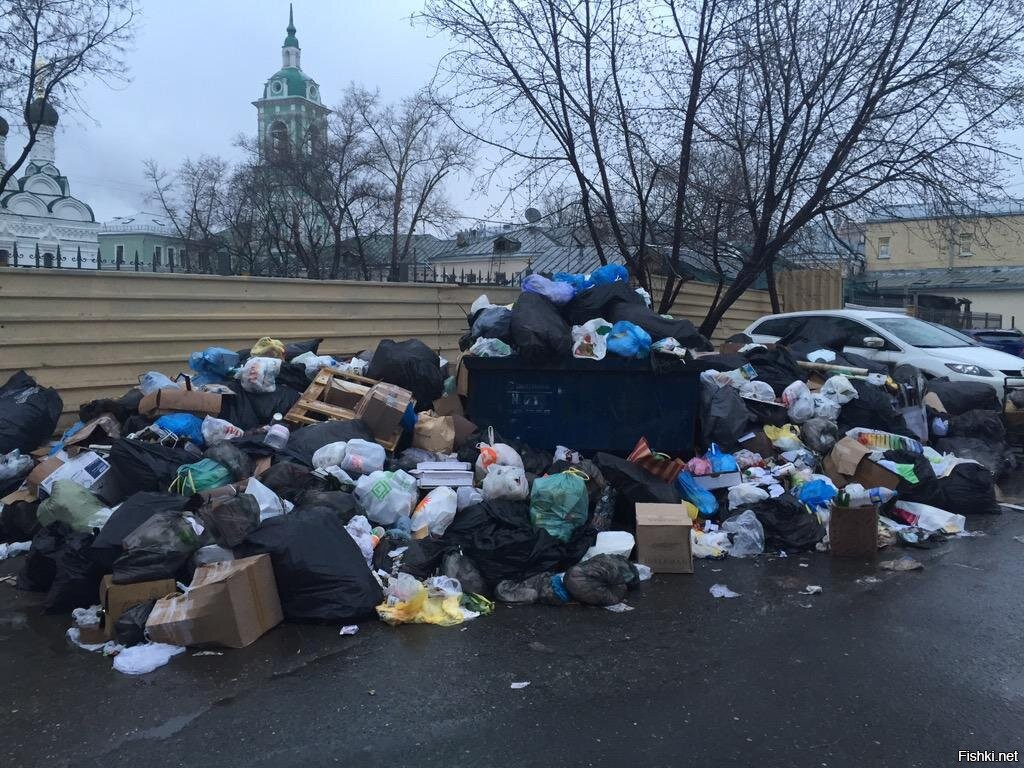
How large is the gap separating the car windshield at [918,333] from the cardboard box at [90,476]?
24.6ft

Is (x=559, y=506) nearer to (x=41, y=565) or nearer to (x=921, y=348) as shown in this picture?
(x=41, y=565)

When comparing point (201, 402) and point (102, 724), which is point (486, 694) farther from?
point (201, 402)

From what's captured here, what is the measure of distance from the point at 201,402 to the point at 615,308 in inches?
130

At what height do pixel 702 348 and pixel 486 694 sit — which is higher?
pixel 702 348

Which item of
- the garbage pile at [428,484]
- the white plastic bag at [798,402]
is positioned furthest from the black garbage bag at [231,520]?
the white plastic bag at [798,402]

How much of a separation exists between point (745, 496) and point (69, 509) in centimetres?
426

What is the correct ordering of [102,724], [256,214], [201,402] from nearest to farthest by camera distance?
[102,724], [201,402], [256,214]

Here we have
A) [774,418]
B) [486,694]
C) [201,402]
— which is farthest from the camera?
[774,418]

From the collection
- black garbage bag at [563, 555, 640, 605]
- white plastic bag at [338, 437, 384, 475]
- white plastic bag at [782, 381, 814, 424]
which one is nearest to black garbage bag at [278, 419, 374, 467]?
white plastic bag at [338, 437, 384, 475]

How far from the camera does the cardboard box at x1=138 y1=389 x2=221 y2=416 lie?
19.0ft

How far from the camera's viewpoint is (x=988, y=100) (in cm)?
898

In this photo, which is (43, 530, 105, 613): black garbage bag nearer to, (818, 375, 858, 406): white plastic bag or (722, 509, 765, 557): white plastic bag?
(722, 509, 765, 557): white plastic bag

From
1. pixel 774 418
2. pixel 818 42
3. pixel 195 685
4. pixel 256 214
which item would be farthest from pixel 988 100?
pixel 256 214

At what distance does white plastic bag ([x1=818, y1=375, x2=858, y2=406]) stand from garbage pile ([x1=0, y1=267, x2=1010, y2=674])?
2cm
